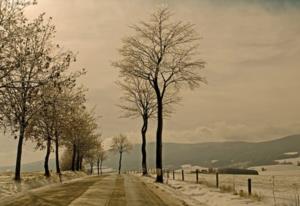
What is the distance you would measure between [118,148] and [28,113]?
303ft

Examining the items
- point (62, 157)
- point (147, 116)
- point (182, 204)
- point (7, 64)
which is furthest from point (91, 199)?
A: point (62, 157)

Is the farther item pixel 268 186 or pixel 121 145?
pixel 121 145

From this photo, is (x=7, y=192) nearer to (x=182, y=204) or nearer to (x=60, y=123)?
(x=182, y=204)

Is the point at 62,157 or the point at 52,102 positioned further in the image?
the point at 62,157

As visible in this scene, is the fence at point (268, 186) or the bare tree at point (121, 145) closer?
the fence at point (268, 186)

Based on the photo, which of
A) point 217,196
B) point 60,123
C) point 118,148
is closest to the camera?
point 217,196

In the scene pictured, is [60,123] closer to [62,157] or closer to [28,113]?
[28,113]

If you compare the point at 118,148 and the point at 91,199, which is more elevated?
the point at 118,148

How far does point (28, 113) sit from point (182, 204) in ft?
84.6

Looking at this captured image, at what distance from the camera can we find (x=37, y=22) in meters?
34.4

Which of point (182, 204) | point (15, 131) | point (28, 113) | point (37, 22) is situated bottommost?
point (182, 204)

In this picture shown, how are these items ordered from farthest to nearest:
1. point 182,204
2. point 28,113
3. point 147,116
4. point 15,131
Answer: point 147,116
point 28,113
point 15,131
point 182,204

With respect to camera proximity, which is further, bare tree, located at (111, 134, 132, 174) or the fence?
bare tree, located at (111, 134, 132, 174)

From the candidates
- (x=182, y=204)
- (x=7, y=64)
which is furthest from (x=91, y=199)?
(x=7, y=64)
